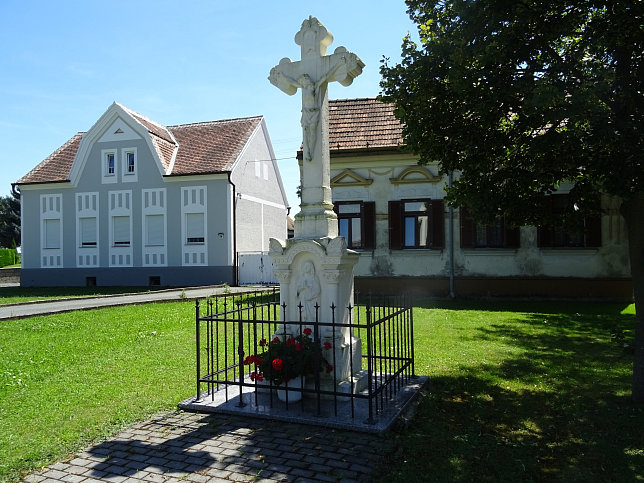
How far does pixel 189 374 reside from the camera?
6.71m

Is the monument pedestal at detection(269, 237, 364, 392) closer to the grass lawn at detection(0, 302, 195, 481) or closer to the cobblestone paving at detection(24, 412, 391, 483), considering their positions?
the cobblestone paving at detection(24, 412, 391, 483)

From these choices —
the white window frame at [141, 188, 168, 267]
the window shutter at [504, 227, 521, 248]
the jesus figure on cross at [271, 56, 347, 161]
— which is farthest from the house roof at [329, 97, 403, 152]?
the white window frame at [141, 188, 168, 267]

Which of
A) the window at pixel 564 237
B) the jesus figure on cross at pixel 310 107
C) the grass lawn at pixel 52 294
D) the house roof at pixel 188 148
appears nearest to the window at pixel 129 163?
the house roof at pixel 188 148

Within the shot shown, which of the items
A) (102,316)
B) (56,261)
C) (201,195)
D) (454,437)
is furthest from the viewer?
(56,261)

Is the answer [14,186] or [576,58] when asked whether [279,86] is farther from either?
[14,186]

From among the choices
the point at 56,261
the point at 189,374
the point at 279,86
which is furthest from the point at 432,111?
the point at 56,261

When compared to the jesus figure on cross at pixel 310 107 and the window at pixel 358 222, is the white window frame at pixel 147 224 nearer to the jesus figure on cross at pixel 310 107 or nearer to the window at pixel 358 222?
the window at pixel 358 222

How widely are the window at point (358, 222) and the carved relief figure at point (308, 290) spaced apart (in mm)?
10391

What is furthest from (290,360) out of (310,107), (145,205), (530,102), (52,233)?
(52,233)

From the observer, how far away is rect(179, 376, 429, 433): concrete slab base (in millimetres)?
4672

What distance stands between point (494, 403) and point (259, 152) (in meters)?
22.3

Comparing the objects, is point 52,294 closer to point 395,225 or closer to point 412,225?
point 395,225

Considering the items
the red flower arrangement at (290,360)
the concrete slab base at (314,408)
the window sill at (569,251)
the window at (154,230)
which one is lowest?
the concrete slab base at (314,408)

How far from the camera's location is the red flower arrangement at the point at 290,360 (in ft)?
16.6
